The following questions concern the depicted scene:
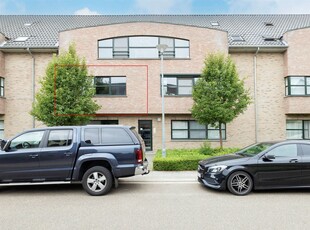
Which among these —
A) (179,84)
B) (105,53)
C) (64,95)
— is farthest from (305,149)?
(105,53)

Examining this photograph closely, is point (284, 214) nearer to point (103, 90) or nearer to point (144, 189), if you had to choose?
point (144, 189)

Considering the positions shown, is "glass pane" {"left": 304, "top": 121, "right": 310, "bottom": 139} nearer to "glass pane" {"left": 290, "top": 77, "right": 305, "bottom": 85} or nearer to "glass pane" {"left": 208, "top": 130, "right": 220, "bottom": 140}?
"glass pane" {"left": 290, "top": 77, "right": 305, "bottom": 85}

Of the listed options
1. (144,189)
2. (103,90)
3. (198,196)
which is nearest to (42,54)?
(103,90)

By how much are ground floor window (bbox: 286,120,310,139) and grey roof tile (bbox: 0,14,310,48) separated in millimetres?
5372

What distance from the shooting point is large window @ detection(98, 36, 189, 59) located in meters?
16.2

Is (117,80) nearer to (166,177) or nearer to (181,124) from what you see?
(181,124)

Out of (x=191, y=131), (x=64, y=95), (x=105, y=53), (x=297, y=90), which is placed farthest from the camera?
(x=191, y=131)

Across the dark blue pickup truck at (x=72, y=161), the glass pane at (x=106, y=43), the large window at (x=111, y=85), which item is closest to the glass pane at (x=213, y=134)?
the large window at (x=111, y=85)

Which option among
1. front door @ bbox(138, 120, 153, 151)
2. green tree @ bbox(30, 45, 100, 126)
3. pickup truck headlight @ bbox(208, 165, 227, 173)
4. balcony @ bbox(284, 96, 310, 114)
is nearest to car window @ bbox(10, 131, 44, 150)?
pickup truck headlight @ bbox(208, 165, 227, 173)

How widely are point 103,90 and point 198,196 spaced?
1129cm

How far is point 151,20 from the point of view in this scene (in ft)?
71.1

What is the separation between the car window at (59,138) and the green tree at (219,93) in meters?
7.82

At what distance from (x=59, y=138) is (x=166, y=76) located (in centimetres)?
1031

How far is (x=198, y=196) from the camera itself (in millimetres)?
6293
